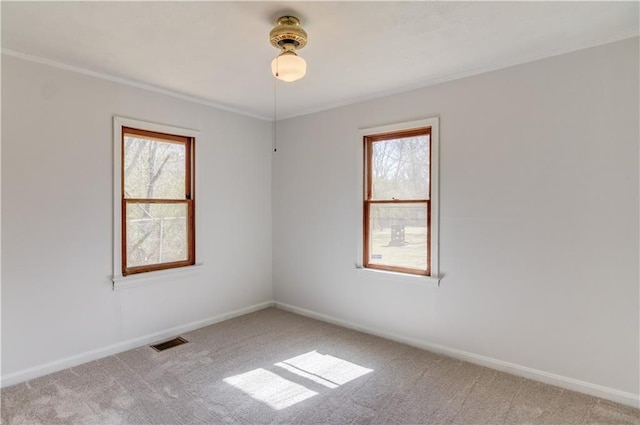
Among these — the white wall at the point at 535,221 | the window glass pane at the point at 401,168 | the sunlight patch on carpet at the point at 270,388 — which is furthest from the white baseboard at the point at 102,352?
the window glass pane at the point at 401,168

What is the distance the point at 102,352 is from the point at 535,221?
12.9 ft

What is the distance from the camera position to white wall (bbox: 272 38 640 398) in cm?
250

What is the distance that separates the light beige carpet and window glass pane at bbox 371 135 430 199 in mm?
1559

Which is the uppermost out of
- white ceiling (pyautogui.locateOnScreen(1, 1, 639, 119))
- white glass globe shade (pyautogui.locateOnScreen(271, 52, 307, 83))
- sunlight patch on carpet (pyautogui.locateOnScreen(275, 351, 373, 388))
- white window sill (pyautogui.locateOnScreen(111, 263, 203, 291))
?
white ceiling (pyautogui.locateOnScreen(1, 1, 639, 119))

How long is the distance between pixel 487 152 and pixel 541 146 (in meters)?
0.40

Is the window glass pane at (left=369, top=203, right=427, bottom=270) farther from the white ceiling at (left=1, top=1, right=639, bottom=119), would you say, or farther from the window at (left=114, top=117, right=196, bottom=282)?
the window at (left=114, top=117, right=196, bottom=282)

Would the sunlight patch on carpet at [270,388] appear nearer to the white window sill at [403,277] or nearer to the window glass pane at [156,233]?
the white window sill at [403,277]

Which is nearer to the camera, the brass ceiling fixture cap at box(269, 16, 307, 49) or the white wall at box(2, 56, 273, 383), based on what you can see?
the brass ceiling fixture cap at box(269, 16, 307, 49)

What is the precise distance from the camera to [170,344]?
11.6 feet

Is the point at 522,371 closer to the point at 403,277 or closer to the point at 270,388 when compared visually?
the point at 403,277

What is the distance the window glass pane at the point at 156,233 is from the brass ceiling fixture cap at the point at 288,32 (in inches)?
88.8

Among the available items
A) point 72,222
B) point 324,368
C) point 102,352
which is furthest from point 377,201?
point 102,352

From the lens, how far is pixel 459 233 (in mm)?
3217

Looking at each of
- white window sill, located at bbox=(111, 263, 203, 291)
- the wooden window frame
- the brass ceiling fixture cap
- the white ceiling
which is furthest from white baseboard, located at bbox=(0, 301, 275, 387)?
the brass ceiling fixture cap
